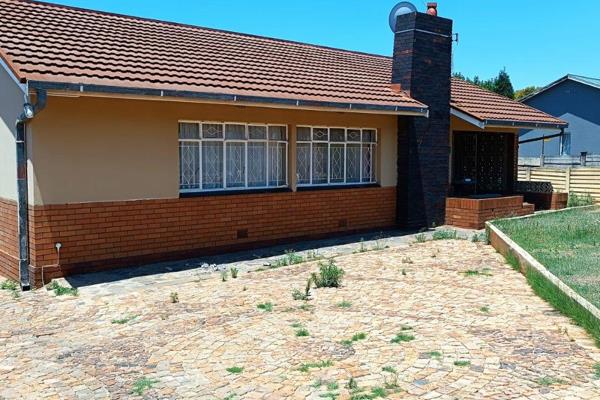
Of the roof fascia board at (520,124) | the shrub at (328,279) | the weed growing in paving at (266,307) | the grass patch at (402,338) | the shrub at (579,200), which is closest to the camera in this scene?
the grass patch at (402,338)

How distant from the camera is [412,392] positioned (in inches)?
190

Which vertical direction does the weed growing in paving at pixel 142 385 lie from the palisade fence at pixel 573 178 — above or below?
below

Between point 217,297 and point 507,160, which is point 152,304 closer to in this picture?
point 217,297

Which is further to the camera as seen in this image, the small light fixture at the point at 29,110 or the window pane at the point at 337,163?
the window pane at the point at 337,163

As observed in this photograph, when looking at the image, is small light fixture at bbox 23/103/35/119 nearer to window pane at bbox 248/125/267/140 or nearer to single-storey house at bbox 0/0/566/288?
single-storey house at bbox 0/0/566/288

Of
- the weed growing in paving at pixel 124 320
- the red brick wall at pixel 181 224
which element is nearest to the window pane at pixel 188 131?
the red brick wall at pixel 181 224

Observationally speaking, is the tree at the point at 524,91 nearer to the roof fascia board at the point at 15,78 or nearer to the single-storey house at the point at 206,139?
the single-storey house at the point at 206,139

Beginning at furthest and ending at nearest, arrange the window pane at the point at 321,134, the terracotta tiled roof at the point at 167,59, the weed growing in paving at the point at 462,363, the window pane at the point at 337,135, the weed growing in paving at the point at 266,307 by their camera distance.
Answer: the window pane at the point at 337,135 → the window pane at the point at 321,134 → the terracotta tiled roof at the point at 167,59 → the weed growing in paving at the point at 266,307 → the weed growing in paving at the point at 462,363

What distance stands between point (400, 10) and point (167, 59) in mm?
7392

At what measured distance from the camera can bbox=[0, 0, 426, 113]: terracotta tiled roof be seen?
372 inches

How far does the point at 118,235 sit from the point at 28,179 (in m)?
1.70

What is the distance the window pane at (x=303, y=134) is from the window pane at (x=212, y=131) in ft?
6.62

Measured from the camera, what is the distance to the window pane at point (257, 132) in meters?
12.1

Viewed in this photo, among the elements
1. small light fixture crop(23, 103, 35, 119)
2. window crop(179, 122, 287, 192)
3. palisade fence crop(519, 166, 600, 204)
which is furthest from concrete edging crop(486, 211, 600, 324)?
palisade fence crop(519, 166, 600, 204)
